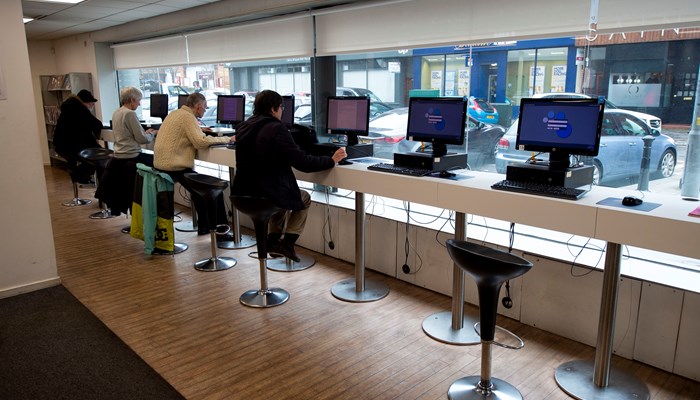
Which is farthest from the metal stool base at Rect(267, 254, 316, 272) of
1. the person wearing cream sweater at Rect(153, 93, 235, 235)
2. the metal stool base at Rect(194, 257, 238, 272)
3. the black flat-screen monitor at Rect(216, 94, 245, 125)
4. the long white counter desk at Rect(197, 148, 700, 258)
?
the black flat-screen monitor at Rect(216, 94, 245, 125)

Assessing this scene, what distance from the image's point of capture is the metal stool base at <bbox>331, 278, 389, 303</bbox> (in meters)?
3.76

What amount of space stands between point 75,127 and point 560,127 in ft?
18.6

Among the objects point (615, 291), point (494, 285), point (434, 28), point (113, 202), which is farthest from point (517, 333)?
point (113, 202)

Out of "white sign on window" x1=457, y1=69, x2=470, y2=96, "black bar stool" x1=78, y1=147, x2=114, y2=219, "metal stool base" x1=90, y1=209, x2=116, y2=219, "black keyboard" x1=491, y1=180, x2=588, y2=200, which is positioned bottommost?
"metal stool base" x1=90, y1=209, x2=116, y2=219

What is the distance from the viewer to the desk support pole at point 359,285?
3732 mm

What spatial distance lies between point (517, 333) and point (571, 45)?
1.88m

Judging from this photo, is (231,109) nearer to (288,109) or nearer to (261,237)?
(288,109)

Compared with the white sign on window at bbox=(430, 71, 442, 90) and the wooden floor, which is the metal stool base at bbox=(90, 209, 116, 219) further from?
the white sign on window at bbox=(430, 71, 442, 90)

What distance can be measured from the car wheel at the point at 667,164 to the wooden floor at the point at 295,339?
1.12m

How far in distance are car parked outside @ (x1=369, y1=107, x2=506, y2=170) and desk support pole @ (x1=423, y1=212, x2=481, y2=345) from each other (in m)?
0.84

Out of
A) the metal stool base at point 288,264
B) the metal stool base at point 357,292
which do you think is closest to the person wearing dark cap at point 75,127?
the metal stool base at point 288,264

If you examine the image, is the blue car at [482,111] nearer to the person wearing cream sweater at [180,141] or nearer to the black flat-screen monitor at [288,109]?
the black flat-screen monitor at [288,109]

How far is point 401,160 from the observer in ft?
11.3

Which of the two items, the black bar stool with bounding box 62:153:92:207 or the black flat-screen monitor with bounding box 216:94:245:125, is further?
the black bar stool with bounding box 62:153:92:207
